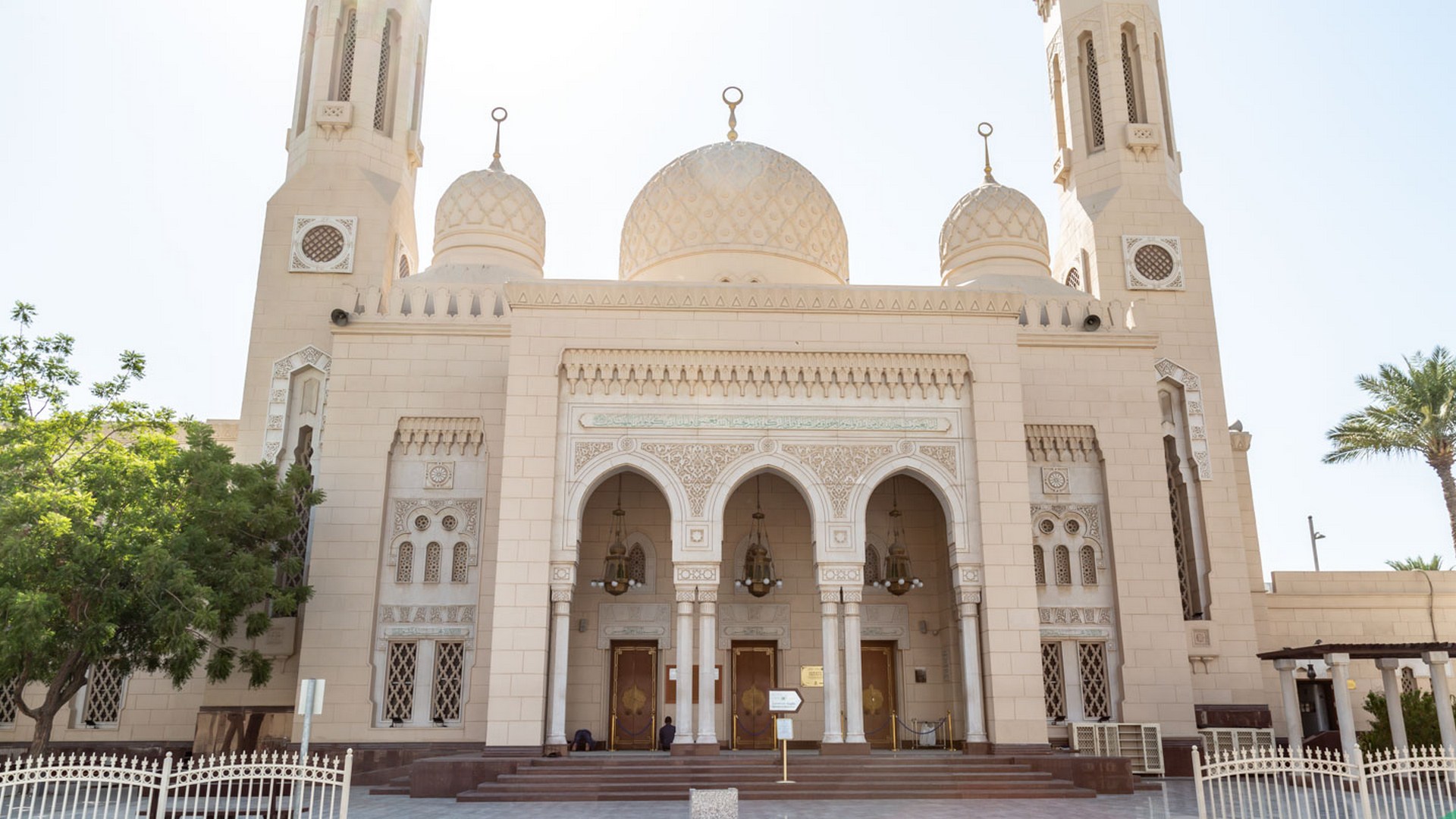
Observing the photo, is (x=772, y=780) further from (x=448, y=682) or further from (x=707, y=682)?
(x=448, y=682)

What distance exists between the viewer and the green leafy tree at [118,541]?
1207 centimetres

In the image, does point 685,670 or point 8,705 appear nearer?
point 685,670

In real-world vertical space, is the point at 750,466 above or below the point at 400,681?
above

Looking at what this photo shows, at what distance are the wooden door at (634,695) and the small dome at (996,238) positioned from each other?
8978mm

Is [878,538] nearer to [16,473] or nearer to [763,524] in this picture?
[763,524]

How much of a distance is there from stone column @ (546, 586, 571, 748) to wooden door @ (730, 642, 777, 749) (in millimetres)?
3469

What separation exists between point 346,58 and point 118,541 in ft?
36.7

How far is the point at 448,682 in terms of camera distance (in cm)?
1517

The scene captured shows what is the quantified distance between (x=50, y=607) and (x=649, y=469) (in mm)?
6939

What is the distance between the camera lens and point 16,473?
12.8 m

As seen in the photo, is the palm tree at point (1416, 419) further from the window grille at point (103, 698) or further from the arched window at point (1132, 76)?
the window grille at point (103, 698)

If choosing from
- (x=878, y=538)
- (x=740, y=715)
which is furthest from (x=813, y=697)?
(x=878, y=538)

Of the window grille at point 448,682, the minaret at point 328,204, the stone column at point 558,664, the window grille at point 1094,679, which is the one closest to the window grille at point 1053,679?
the window grille at point 1094,679

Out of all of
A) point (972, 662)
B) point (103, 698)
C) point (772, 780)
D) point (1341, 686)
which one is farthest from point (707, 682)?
point (103, 698)
